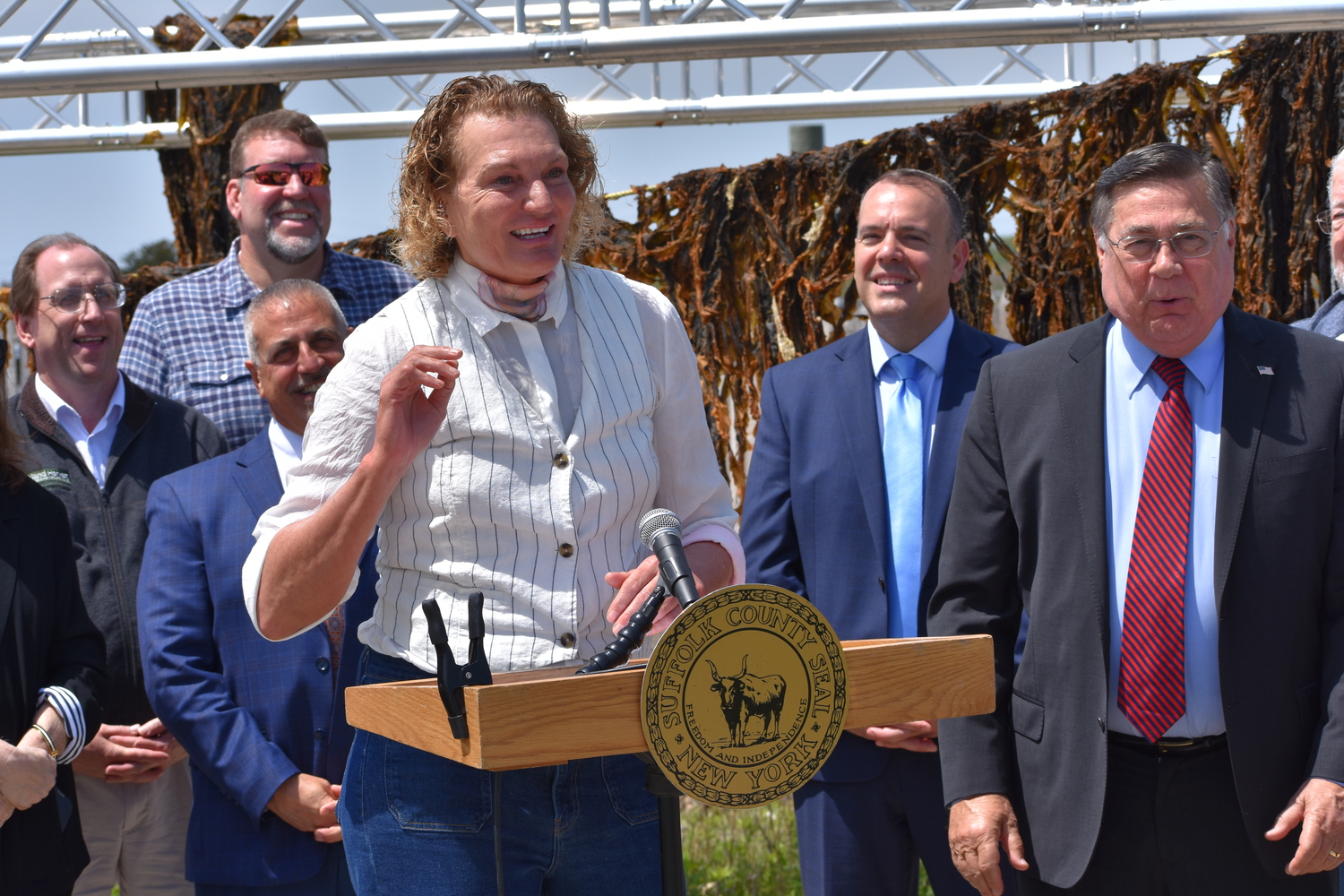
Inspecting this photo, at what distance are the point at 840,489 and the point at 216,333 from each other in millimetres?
2250

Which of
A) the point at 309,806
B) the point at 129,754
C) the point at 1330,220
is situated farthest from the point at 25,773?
the point at 1330,220

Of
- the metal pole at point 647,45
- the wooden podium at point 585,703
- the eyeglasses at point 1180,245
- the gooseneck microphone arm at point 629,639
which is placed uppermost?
the metal pole at point 647,45

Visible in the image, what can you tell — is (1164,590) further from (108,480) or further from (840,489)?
(108,480)

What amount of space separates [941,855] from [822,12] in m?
5.51

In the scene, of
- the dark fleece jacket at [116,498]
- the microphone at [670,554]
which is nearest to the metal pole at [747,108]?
the dark fleece jacket at [116,498]

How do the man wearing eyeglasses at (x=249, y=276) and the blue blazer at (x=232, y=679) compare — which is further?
the man wearing eyeglasses at (x=249, y=276)

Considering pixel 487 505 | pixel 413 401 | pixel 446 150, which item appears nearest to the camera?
pixel 413 401

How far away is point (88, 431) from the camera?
12.9 feet

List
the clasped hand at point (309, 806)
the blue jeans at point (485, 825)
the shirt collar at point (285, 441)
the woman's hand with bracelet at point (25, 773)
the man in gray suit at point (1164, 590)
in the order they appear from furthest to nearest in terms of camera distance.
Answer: the shirt collar at point (285, 441) → the clasped hand at point (309, 806) → the woman's hand with bracelet at point (25, 773) → the man in gray suit at point (1164, 590) → the blue jeans at point (485, 825)

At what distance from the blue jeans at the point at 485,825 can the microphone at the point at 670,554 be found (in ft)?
1.60

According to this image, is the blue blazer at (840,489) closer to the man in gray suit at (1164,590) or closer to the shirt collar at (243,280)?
the man in gray suit at (1164,590)

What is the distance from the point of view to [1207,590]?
2.49m

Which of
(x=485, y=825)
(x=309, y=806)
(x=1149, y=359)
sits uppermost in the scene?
(x=1149, y=359)

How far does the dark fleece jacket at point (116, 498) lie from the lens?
3674mm
